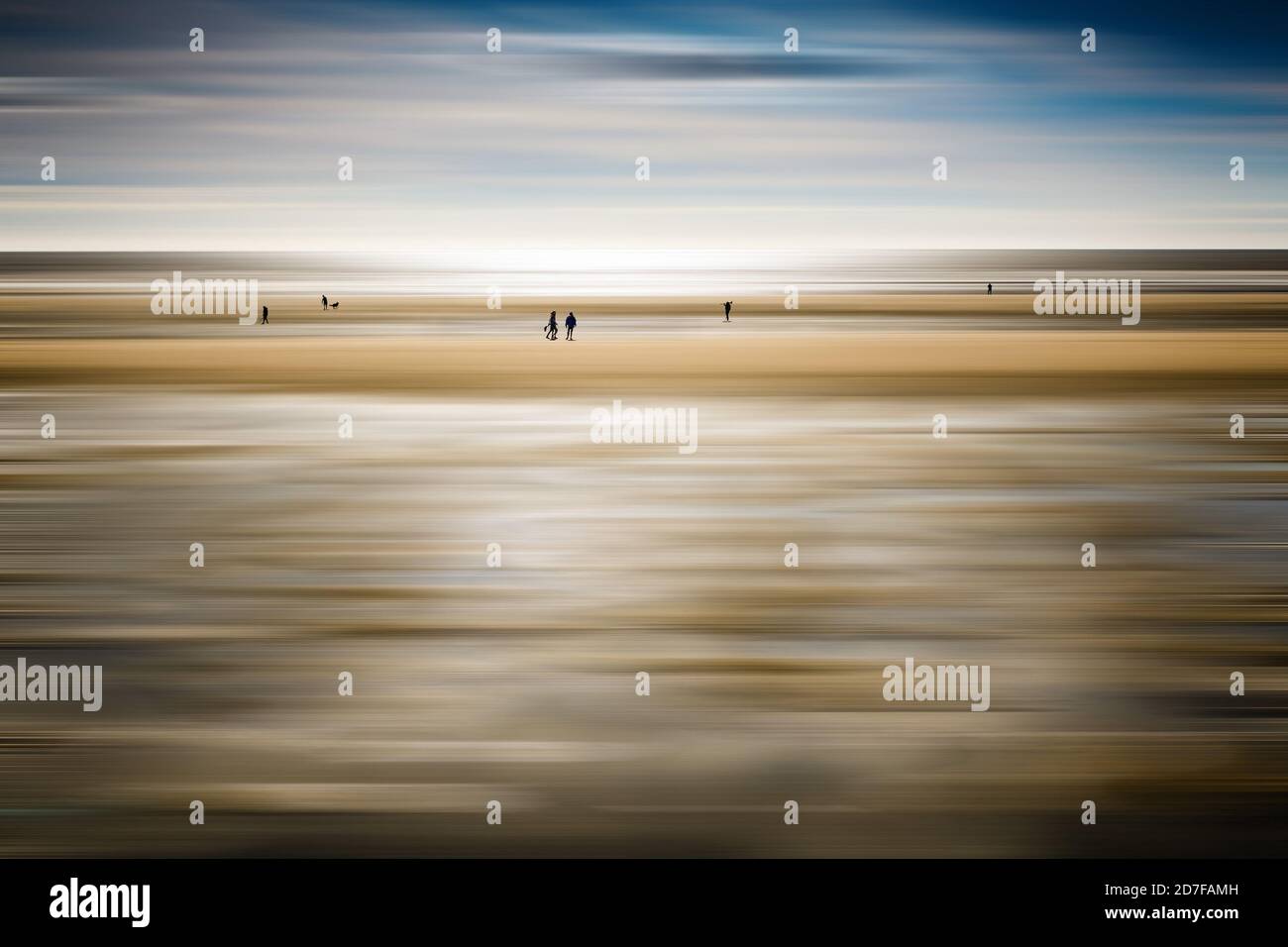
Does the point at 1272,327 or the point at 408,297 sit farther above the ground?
the point at 408,297

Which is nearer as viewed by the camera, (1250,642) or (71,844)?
(71,844)

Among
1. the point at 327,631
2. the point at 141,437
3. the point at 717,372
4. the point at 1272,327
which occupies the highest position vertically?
the point at 1272,327

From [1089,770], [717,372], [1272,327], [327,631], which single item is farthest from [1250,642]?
[1272,327]

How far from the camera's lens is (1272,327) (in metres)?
41.9

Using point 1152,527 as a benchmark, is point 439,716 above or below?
below

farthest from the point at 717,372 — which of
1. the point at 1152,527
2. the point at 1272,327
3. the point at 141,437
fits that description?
the point at 1272,327

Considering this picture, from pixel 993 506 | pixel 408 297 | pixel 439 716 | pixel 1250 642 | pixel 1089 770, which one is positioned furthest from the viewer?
pixel 408 297
